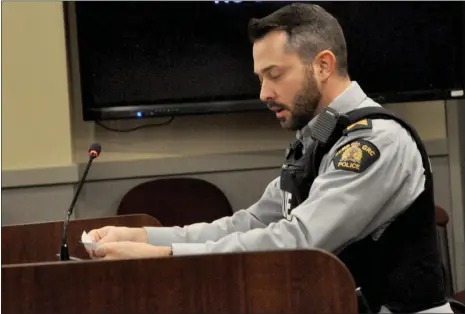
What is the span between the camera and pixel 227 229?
177 centimetres

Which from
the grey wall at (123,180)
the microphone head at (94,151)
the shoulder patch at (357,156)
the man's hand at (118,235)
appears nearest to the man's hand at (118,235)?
the man's hand at (118,235)

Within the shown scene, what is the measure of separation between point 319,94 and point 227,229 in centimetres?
43

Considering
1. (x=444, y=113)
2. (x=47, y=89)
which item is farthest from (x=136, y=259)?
(x=444, y=113)

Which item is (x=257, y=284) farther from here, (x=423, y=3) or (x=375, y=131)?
(x=423, y=3)

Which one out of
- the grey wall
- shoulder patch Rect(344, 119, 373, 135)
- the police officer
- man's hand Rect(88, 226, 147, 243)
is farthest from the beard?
the grey wall

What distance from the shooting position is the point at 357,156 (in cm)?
140

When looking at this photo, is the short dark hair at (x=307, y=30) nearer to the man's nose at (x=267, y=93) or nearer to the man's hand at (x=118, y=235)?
the man's nose at (x=267, y=93)

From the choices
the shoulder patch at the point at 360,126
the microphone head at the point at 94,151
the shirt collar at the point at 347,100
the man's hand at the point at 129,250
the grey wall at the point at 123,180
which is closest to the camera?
the man's hand at the point at 129,250

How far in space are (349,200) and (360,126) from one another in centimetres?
19

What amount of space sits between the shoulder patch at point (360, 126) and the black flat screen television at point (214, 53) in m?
1.49

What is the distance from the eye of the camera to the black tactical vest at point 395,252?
4.72 ft

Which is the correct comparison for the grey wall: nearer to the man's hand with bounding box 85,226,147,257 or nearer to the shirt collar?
the man's hand with bounding box 85,226,147,257

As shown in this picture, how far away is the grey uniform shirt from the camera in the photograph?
4.47ft

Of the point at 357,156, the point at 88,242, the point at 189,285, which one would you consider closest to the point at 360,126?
the point at 357,156
